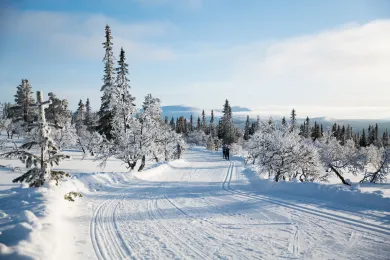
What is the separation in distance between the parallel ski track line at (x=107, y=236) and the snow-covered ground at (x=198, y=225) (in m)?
0.03

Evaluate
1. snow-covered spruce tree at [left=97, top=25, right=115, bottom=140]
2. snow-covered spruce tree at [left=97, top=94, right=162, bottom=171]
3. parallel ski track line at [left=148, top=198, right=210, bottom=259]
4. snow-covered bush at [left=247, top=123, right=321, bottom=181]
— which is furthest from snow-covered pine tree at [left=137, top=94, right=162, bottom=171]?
parallel ski track line at [left=148, top=198, right=210, bottom=259]

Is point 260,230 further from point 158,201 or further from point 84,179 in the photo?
point 84,179

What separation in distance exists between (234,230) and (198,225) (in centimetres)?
117

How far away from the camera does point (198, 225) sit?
24.4ft

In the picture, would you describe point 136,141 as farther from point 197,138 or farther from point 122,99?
point 197,138

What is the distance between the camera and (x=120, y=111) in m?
24.2

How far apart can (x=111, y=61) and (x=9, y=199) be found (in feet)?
70.3

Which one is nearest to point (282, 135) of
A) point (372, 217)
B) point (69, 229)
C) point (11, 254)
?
point (372, 217)

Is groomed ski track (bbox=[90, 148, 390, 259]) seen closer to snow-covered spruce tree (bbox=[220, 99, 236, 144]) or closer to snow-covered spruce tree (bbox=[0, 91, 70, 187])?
snow-covered spruce tree (bbox=[0, 91, 70, 187])

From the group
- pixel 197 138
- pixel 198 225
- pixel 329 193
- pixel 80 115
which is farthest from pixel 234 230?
pixel 197 138

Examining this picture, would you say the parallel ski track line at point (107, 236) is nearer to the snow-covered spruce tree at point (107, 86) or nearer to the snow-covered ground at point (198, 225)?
the snow-covered ground at point (198, 225)

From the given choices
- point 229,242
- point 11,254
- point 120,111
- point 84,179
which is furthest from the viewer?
point 120,111

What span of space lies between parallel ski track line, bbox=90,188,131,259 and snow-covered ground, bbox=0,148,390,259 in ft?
0.09

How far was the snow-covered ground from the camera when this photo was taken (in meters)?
5.52
